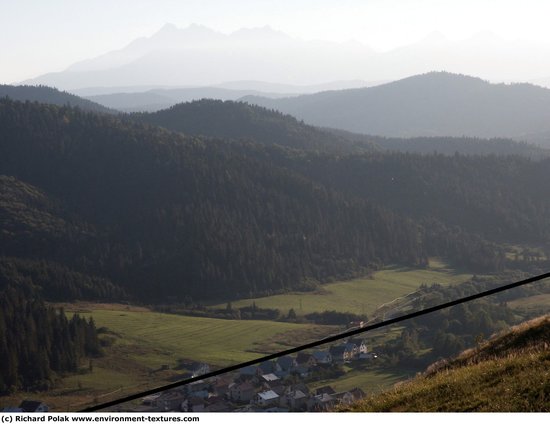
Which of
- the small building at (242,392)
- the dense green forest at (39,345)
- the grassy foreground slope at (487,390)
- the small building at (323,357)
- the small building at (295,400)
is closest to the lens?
the grassy foreground slope at (487,390)

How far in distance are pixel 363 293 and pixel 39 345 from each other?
7421 cm

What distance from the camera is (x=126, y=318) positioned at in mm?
138125

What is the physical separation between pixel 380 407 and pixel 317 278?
6416 inches

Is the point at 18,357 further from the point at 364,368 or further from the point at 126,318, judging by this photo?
the point at 364,368

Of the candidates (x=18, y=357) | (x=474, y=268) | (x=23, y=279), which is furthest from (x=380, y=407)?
(x=474, y=268)

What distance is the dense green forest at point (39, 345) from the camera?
104 meters

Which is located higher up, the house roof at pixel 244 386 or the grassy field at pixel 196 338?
the house roof at pixel 244 386

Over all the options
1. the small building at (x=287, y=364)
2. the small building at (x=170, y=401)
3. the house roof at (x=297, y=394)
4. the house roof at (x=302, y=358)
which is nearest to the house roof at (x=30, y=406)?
the small building at (x=170, y=401)

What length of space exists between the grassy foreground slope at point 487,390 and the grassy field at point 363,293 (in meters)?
115

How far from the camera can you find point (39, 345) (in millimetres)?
Answer: 114688

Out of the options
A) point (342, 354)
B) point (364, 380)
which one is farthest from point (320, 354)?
point (364, 380)

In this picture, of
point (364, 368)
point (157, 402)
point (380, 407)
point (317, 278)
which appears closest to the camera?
point (380, 407)

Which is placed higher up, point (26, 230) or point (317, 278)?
point (26, 230)

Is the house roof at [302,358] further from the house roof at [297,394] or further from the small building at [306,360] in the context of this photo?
→ the house roof at [297,394]
